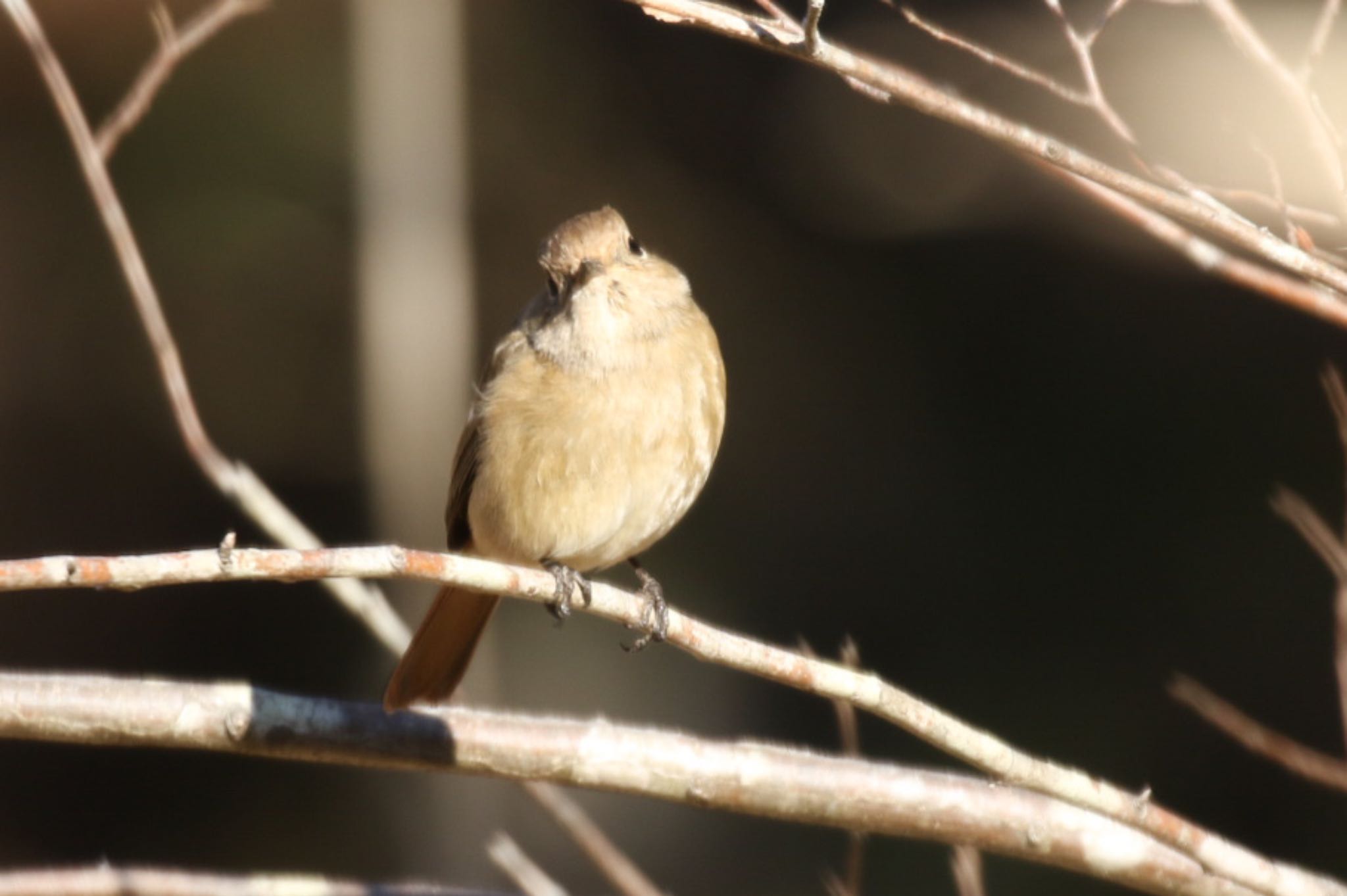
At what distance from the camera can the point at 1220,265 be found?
218cm

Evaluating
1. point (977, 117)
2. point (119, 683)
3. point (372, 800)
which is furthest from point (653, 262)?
point (372, 800)

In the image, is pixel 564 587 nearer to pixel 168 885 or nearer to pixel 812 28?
pixel 168 885

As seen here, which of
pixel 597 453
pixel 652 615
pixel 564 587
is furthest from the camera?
pixel 597 453

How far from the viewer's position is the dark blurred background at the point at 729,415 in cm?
632

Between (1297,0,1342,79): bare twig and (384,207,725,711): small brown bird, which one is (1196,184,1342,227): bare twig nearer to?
(1297,0,1342,79): bare twig

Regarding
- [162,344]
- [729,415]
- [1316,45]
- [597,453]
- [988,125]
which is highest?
[729,415]

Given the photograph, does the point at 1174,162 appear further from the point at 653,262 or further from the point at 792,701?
the point at 792,701

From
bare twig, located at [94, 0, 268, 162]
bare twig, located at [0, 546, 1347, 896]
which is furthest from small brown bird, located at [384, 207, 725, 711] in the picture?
bare twig, located at [94, 0, 268, 162]

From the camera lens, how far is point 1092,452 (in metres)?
6.78

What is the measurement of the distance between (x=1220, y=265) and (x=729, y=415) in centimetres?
509

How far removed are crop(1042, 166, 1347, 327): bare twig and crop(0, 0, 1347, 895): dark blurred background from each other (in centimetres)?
390

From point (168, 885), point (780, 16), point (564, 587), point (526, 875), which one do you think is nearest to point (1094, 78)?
point (780, 16)

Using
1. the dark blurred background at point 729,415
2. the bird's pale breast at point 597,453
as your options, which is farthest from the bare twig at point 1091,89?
the dark blurred background at point 729,415

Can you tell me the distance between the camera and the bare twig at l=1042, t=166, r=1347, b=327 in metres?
2.04
